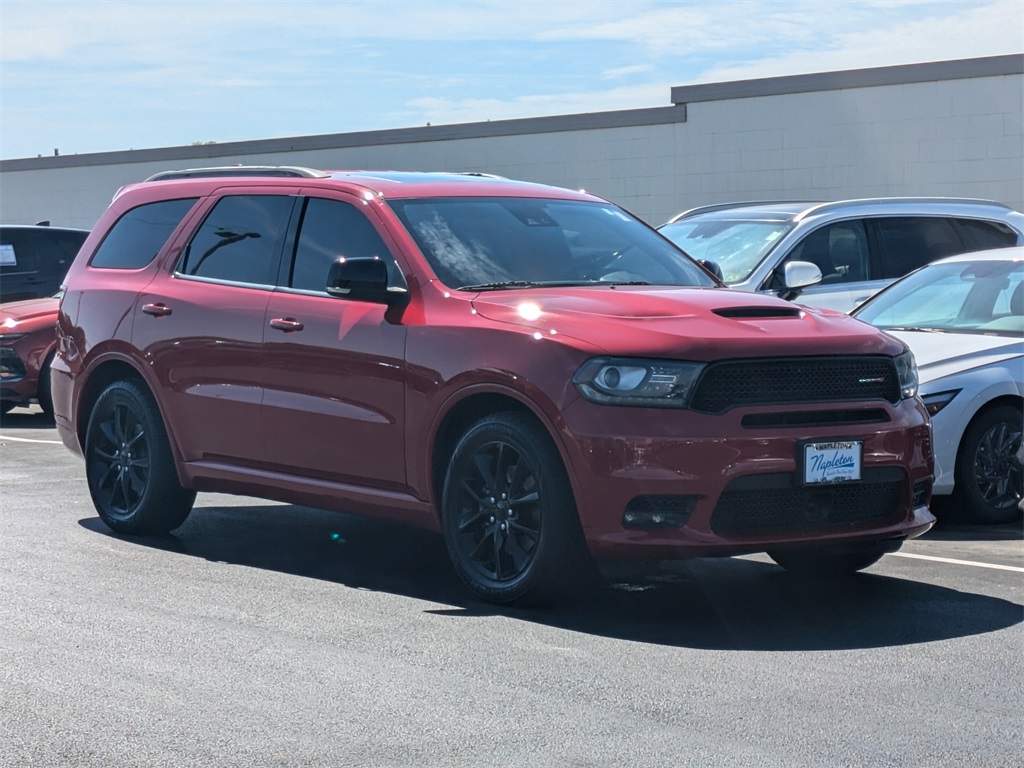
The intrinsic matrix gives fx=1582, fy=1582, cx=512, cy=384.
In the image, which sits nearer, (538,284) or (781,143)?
(538,284)

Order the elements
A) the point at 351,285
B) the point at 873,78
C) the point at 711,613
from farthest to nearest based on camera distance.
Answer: the point at 873,78, the point at 351,285, the point at 711,613

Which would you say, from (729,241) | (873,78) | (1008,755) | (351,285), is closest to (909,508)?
(1008,755)

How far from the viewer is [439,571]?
298 inches

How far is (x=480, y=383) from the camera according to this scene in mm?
6555

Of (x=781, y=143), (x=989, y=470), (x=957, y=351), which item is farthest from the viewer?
(x=781, y=143)

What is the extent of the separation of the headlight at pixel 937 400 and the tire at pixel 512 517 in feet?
9.81

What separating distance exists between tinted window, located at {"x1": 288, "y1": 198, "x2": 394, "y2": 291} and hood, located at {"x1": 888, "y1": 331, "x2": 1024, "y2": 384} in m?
3.17

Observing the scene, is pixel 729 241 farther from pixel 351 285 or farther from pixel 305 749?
pixel 305 749

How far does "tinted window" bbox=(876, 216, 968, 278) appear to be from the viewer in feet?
40.5

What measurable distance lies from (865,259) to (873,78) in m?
9.65

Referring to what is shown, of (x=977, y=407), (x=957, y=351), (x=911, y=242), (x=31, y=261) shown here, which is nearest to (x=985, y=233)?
(x=911, y=242)

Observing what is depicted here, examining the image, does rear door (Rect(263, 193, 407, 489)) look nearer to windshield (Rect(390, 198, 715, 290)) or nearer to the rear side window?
windshield (Rect(390, 198, 715, 290))

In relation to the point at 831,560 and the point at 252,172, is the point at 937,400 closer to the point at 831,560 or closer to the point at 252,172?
the point at 831,560

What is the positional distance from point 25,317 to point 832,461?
36.0 feet
